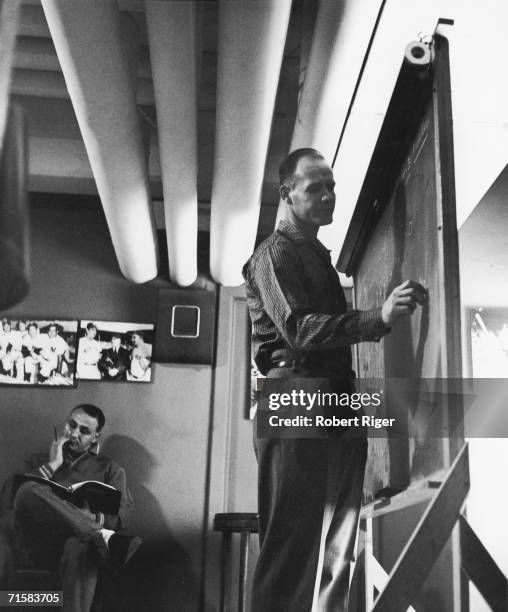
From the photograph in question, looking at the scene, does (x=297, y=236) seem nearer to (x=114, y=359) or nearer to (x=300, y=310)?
(x=300, y=310)

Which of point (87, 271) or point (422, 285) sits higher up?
point (87, 271)

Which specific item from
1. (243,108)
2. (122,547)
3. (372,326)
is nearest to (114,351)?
(122,547)

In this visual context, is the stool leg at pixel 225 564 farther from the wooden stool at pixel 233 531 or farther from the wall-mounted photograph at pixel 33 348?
the wall-mounted photograph at pixel 33 348

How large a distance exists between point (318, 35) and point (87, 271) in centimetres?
110

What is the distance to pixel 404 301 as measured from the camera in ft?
3.17

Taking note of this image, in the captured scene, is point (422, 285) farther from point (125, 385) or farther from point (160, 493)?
→ point (160, 493)

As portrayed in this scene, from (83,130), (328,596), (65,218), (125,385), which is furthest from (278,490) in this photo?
(125,385)

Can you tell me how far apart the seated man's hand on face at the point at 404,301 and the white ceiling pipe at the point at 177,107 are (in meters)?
0.57

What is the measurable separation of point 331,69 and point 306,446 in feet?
2.29

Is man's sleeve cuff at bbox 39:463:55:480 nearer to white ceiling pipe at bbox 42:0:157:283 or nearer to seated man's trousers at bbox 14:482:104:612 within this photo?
seated man's trousers at bbox 14:482:104:612

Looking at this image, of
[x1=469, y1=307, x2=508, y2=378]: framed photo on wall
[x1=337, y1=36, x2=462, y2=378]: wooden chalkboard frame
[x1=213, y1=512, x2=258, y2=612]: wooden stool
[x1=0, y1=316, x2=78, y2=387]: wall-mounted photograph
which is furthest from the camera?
[x1=213, y1=512, x2=258, y2=612]: wooden stool

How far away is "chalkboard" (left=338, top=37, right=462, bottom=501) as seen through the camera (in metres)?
0.88

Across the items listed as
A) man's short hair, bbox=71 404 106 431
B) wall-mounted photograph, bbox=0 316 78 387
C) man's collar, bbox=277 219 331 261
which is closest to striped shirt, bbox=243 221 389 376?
man's collar, bbox=277 219 331 261

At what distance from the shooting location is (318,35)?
49.1 inches
